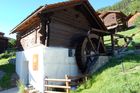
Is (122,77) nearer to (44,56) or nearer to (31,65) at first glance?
(44,56)

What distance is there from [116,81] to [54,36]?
526cm

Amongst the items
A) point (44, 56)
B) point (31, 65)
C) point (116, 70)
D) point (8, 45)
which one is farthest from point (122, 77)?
point (8, 45)

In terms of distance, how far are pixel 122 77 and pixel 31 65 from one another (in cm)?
715

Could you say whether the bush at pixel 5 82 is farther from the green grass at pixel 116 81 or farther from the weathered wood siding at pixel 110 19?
the weathered wood siding at pixel 110 19

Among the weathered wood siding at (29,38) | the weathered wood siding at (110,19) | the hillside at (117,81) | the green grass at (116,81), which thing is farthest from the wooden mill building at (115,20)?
the green grass at (116,81)

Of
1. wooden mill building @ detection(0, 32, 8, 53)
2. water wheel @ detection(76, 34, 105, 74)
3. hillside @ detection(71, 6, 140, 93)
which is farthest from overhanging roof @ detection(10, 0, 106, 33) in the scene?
wooden mill building @ detection(0, 32, 8, 53)

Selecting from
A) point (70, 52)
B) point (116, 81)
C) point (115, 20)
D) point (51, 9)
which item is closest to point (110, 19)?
point (115, 20)

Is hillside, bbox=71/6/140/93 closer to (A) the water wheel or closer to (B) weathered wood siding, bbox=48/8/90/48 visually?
(A) the water wheel

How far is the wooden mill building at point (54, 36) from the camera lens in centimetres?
1571

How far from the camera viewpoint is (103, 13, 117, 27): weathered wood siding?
149 ft

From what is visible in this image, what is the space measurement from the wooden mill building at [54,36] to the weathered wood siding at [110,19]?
84.1ft

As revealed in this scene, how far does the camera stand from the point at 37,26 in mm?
17203

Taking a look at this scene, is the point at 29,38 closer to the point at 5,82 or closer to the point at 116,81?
the point at 5,82

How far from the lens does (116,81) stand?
42.9ft
